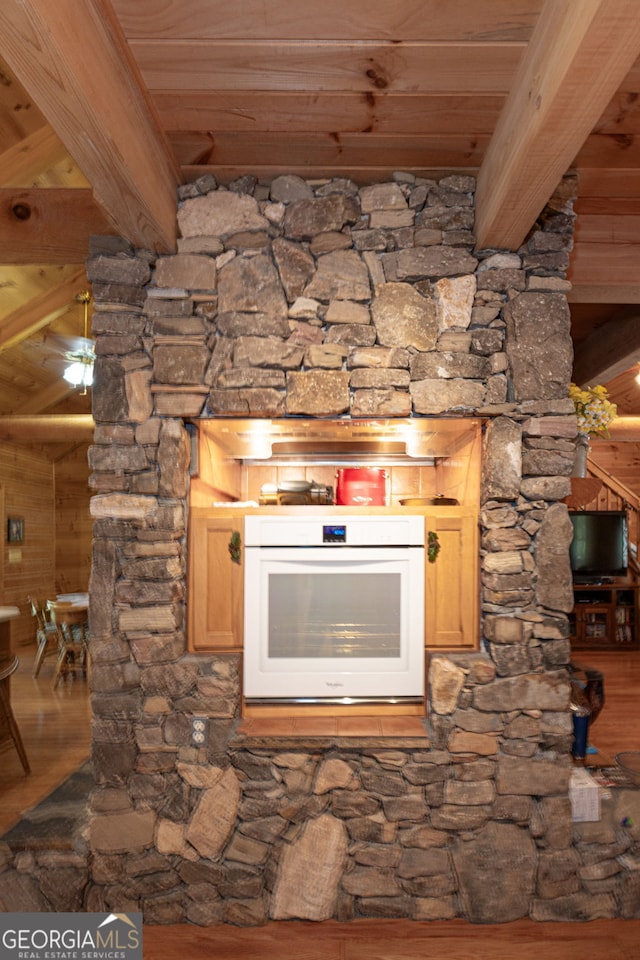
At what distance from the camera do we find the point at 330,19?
5.02ft

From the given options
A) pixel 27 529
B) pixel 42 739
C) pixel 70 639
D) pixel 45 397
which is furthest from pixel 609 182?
pixel 27 529

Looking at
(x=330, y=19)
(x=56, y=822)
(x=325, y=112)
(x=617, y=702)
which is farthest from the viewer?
(x=617, y=702)

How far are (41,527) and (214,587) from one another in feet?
Result: 19.6

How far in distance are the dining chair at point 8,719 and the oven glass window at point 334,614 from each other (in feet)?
5.13

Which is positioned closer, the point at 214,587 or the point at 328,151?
the point at 328,151

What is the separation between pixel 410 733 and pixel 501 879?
61 centimetres

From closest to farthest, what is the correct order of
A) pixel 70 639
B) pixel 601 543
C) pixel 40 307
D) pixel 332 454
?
1. pixel 332 454
2. pixel 40 307
3. pixel 70 639
4. pixel 601 543

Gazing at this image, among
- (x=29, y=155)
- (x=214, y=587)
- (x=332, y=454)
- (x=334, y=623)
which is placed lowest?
(x=334, y=623)

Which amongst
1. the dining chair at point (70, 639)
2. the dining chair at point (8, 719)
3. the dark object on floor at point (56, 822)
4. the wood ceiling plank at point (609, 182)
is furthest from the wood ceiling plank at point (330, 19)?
the dining chair at point (70, 639)

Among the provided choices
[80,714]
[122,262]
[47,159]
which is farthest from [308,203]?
[80,714]

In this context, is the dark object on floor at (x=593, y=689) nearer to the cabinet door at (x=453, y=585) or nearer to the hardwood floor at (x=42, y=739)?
the cabinet door at (x=453, y=585)

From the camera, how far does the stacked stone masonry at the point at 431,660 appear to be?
2.19 m

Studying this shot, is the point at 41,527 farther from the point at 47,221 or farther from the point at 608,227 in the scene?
the point at 608,227

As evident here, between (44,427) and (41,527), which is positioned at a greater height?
(44,427)
